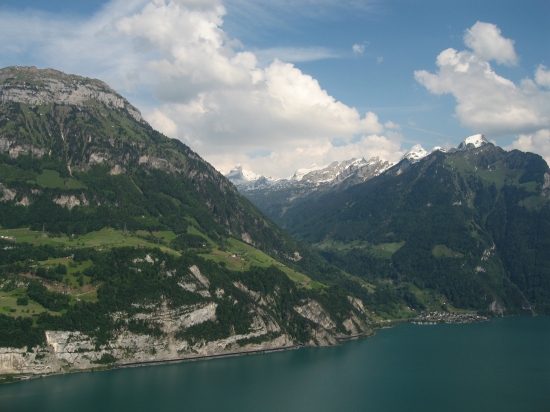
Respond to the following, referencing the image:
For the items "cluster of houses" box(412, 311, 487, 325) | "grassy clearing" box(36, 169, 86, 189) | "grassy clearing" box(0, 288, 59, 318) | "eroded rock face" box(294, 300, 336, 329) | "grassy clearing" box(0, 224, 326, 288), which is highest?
"grassy clearing" box(36, 169, 86, 189)

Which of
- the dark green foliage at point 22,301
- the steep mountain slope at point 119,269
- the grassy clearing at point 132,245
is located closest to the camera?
the dark green foliage at point 22,301

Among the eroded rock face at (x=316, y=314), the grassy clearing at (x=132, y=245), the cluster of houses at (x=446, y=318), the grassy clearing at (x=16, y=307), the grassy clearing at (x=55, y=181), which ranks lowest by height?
the cluster of houses at (x=446, y=318)

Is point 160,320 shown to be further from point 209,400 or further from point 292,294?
point 292,294

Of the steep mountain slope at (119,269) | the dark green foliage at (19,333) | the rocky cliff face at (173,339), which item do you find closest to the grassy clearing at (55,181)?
the steep mountain slope at (119,269)

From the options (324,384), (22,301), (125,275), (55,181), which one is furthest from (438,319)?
(22,301)

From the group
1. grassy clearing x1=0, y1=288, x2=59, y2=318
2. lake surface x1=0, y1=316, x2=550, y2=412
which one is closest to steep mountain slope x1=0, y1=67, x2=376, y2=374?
grassy clearing x1=0, y1=288, x2=59, y2=318

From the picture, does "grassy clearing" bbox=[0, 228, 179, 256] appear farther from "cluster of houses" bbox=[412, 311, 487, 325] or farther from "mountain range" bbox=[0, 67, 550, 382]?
"cluster of houses" bbox=[412, 311, 487, 325]

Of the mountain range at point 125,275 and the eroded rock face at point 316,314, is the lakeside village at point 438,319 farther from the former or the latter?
the eroded rock face at point 316,314
